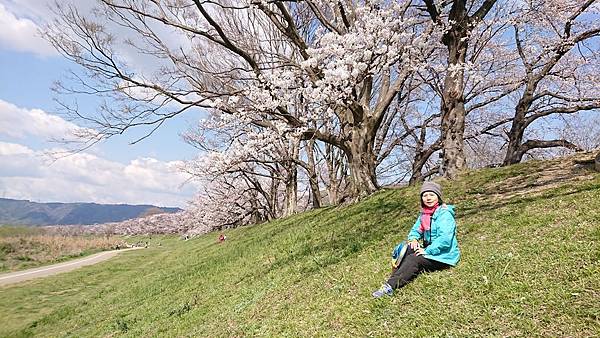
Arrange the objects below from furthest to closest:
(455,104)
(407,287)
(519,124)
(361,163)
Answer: (519,124) < (361,163) < (455,104) < (407,287)

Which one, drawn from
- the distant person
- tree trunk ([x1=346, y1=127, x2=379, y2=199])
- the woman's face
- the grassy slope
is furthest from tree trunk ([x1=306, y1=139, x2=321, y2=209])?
the distant person

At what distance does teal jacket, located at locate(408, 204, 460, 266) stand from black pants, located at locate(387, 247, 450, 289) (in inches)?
2.9

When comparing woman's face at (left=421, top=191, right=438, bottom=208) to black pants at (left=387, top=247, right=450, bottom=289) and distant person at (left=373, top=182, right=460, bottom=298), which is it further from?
black pants at (left=387, top=247, right=450, bottom=289)

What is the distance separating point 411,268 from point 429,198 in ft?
3.25

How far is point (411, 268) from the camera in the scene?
5.04m

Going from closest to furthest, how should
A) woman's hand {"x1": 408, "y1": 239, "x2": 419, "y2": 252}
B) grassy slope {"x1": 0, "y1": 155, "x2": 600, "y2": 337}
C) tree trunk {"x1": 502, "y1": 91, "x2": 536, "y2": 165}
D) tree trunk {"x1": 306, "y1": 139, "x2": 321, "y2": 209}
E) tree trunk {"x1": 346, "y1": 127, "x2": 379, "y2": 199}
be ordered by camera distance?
grassy slope {"x1": 0, "y1": 155, "x2": 600, "y2": 337} < woman's hand {"x1": 408, "y1": 239, "x2": 419, "y2": 252} < tree trunk {"x1": 346, "y1": 127, "x2": 379, "y2": 199} < tree trunk {"x1": 502, "y1": 91, "x2": 536, "y2": 165} < tree trunk {"x1": 306, "y1": 139, "x2": 321, "y2": 209}

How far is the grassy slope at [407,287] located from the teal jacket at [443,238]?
0.62 feet

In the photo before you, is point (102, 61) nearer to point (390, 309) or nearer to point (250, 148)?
point (250, 148)

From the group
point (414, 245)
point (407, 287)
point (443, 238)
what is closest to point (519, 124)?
point (443, 238)

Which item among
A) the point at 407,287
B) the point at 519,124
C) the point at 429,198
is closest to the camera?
the point at 407,287

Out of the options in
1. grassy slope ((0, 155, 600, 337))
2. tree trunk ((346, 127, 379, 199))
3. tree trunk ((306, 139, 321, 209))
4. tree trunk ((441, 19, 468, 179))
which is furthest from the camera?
tree trunk ((306, 139, 321, 209))

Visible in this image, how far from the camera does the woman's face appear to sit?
212 inches

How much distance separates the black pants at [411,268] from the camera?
5000 mm

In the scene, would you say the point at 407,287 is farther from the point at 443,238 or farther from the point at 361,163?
the point at 361,163
